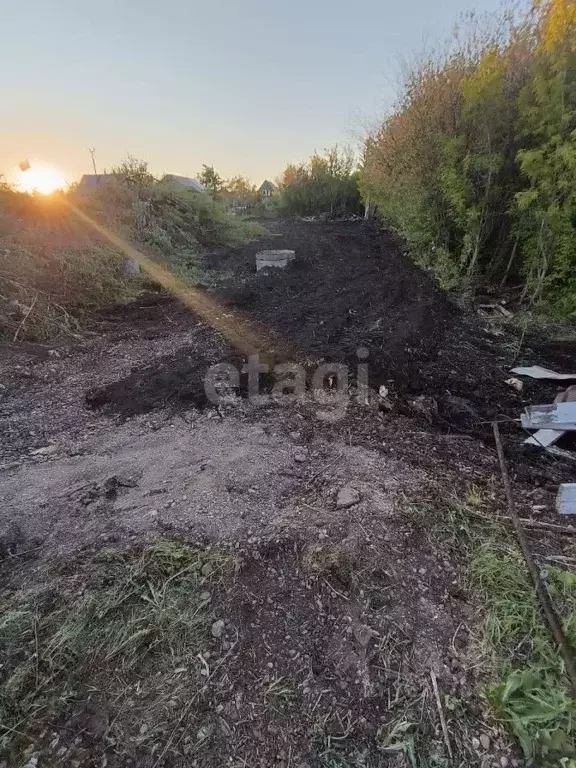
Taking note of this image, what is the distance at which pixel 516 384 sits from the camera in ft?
11.8

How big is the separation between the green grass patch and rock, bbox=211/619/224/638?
1.0 inches

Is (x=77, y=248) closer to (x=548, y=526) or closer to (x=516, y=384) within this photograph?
(x=516, y=384)

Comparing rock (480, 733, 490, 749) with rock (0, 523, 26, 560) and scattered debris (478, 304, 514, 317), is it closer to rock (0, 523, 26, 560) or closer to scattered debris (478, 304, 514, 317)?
rock (0, 523, 26, 560)

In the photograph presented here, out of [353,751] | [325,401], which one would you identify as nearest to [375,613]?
[353,751]

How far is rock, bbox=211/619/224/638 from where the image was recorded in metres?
1.49

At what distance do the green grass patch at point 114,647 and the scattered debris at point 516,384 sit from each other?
3195 millimetres

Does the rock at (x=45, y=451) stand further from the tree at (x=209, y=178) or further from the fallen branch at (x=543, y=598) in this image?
the tree at (x=209, y=178)

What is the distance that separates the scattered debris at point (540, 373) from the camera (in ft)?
11.7

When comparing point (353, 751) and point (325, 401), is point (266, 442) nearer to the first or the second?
point (325, 401)

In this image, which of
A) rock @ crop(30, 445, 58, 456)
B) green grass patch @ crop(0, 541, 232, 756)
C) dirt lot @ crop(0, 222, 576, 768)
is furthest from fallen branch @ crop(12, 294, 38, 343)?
green grass patch @ crop(0, 541, 232, 756)

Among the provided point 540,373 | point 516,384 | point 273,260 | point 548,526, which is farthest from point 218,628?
point 273,260

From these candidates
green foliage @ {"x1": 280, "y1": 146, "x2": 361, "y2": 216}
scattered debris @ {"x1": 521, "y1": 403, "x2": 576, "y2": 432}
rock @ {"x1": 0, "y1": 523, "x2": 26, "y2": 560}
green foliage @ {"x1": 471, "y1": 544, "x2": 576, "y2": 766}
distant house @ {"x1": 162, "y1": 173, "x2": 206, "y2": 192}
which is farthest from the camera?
green foliage @ {"x1": 280, "y1": 146, "x2": 361, "y2": 216}

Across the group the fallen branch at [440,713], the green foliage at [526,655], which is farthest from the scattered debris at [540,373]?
the fallen branch at [440,713]

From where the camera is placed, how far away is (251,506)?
83.0 inches
